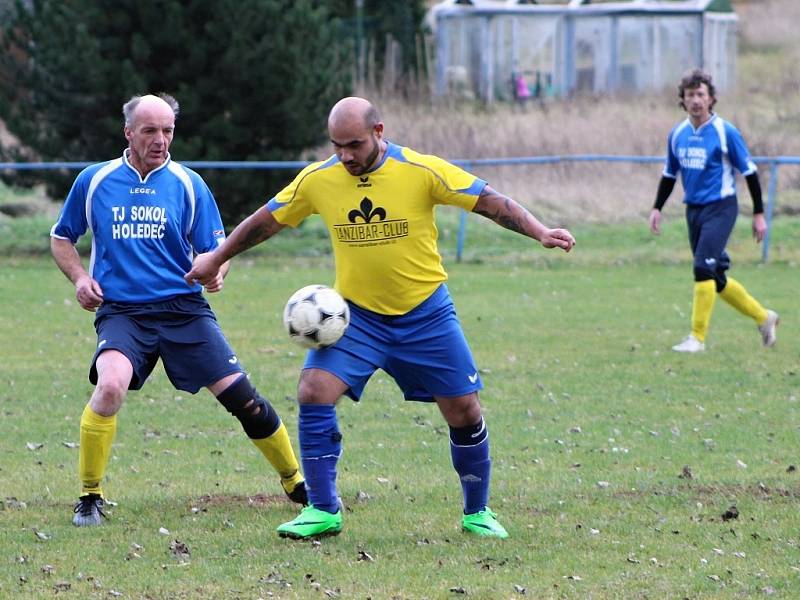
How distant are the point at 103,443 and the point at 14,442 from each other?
2302 millimetres

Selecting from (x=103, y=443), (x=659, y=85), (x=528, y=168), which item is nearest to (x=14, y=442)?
(x=103, y=443)

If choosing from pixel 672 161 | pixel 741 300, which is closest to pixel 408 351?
pixel 672 161

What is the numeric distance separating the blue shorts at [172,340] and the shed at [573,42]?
29553 millimetres

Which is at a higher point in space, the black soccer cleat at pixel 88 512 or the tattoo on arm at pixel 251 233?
the tattoo on arm at pixel 251 233

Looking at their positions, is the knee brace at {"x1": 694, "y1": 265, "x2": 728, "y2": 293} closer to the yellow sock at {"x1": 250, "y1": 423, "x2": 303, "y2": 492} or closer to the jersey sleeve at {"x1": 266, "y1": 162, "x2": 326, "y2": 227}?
the yellow sock at {"x1": 250, "y1": 423, "x2": 303, "y2": 492}

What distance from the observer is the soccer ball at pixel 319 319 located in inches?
233

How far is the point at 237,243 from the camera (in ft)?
20.0

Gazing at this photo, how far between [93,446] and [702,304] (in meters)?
6.91

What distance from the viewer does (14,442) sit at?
8.43m

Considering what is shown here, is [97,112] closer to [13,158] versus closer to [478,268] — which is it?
[13,158]

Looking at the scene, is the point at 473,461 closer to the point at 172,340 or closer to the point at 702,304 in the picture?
the point at 172,340

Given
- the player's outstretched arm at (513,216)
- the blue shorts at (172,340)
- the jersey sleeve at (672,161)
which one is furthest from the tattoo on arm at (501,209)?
the jersey sleeve at (672,161)

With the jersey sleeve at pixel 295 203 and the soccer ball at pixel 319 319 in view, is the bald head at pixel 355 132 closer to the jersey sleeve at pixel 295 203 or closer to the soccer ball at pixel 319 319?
the jersey sleeve at pixel 295 203

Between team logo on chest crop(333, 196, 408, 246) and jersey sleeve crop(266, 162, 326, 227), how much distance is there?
0.23 m
